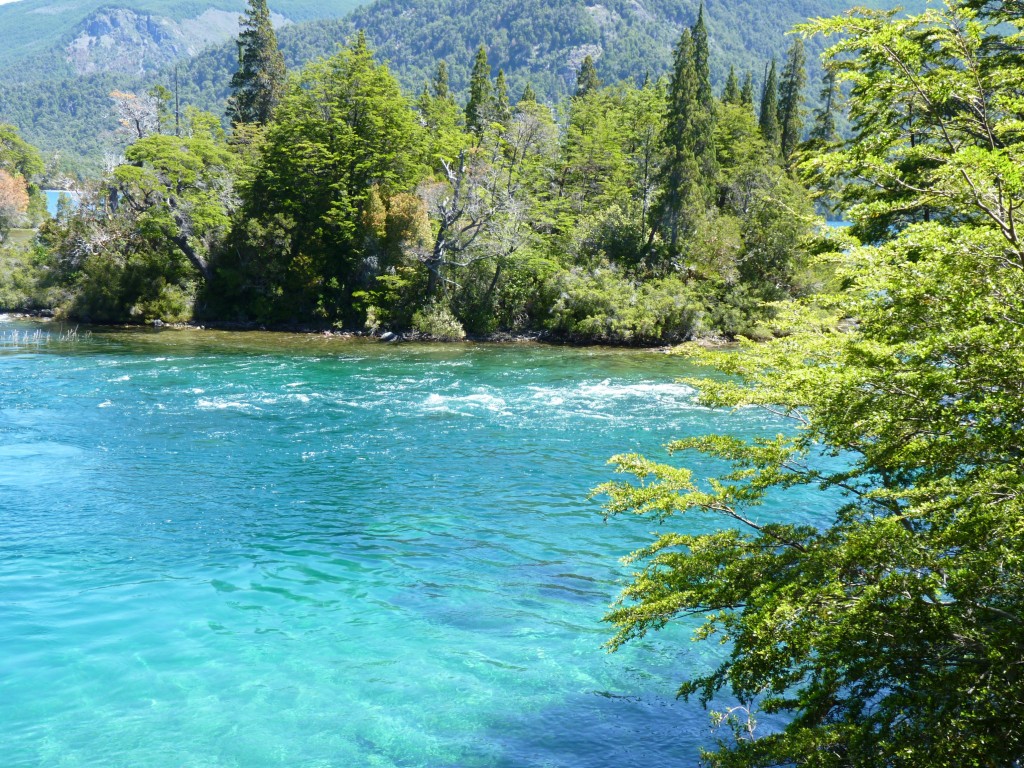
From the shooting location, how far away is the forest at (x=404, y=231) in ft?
125

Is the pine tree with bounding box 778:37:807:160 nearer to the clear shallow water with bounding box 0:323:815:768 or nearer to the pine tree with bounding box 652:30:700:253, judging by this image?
the pine tree with bounding box 652:30:700:253

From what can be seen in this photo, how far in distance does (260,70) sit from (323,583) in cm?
5209

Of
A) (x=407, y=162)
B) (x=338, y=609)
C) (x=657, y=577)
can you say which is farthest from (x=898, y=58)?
(x=407, y=162)

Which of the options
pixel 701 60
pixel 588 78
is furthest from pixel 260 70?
pixel 701 60

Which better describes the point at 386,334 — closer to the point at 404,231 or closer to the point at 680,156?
the point at 404,231

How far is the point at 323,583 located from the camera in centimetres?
1169

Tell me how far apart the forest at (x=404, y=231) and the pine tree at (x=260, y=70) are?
1095 centimetres

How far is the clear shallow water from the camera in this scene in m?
8.15

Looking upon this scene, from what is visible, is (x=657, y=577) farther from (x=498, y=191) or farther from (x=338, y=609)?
(x=498, y=191)

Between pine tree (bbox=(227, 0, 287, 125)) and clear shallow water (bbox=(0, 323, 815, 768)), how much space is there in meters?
37.2

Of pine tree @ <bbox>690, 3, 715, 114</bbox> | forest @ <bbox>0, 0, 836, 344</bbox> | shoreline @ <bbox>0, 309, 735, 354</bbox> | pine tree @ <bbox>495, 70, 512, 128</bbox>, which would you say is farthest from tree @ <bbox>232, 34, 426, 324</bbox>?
pine tree @ <bbox>690, 3, 715, 114</bbox>

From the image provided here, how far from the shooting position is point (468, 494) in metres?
15.8

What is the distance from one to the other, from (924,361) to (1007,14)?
32.4ft

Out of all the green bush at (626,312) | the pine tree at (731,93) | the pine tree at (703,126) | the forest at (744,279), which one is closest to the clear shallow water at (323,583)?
the forest at (744,279)
